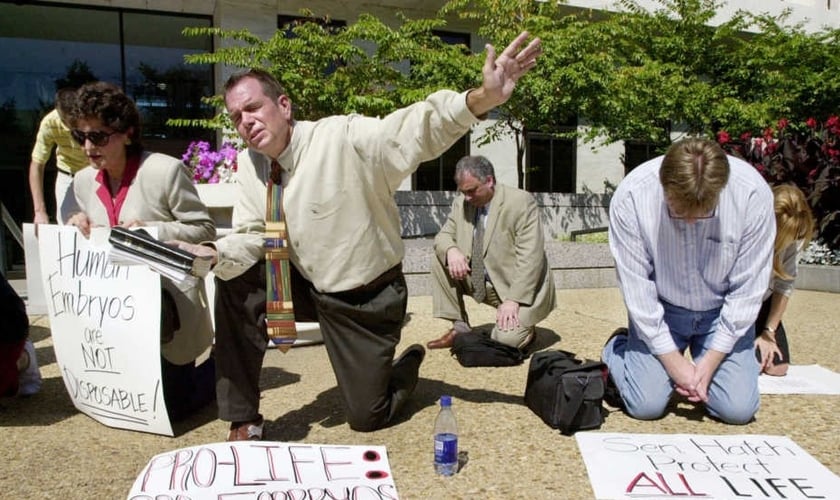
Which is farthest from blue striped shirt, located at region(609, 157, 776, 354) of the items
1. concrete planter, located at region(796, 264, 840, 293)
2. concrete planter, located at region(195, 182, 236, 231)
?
concrete planter, located at region(796, 264, 840, 293)

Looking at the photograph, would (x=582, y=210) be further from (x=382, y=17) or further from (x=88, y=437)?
(x=88, y=437)

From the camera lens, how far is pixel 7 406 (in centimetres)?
330

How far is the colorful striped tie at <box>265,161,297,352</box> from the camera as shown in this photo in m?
2.66

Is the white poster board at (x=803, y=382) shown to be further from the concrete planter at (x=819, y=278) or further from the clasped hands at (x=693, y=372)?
the concrete planter at (x=819, y=278)

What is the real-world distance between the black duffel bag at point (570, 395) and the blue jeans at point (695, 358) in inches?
8.6

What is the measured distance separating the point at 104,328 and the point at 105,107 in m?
0.97

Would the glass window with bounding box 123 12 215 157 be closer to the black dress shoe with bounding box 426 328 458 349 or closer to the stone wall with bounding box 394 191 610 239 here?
the stone wall with bounding box 394 191 610 239

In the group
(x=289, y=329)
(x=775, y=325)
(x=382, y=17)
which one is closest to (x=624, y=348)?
(x=775, y=325)

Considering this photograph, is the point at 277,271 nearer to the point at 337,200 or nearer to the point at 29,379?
the point at 337,200

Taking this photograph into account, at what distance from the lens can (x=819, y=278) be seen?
7500 millimetres

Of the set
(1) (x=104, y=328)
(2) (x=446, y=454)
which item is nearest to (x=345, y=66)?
(1) (x=104, y=328)

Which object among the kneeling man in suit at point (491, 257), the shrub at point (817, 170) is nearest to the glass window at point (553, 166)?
the shrub at point (817, 170)

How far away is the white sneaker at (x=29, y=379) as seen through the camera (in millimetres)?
3428

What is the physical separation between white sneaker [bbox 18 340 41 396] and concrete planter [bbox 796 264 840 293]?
23.9 feet
